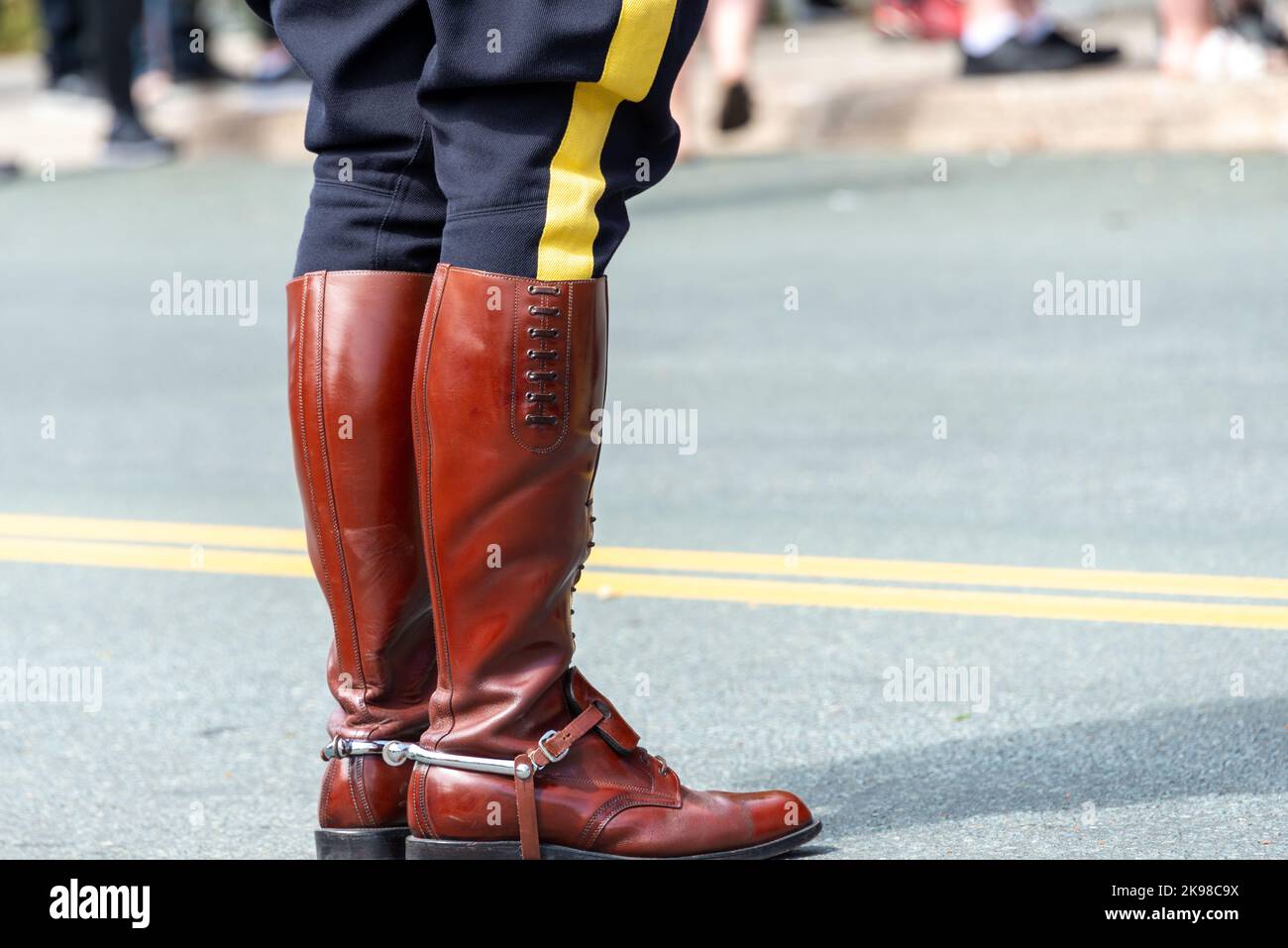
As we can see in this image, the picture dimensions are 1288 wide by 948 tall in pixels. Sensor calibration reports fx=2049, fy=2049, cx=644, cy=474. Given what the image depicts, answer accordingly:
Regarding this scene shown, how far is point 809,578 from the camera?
3230 mm

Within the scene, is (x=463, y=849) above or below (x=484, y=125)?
below

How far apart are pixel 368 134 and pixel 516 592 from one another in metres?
0.48

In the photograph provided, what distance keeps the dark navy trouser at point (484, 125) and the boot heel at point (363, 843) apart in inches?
22.5

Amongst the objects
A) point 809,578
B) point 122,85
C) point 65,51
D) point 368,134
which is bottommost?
point 809,578

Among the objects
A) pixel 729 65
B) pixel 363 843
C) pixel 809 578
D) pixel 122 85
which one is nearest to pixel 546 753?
pixel 363 843

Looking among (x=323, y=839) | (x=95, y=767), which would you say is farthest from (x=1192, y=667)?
(x=95, y=767)

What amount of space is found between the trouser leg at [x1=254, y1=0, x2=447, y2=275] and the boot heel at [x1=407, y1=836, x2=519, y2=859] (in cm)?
57

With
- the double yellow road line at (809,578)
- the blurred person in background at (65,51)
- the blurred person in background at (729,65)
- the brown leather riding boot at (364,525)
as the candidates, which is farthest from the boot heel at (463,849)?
the blurred person in background at (65,51)

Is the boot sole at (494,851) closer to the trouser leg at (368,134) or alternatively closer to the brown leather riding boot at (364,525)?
the brown leather riding boot at (364,525)

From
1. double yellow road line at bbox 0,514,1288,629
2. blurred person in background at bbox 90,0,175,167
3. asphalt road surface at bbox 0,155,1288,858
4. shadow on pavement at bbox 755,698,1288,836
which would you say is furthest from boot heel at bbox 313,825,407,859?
blurred person in background at bbox 90,0,175,167

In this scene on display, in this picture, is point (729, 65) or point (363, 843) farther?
point (729, 65)

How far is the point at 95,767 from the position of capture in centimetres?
252

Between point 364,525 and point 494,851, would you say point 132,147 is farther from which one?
point 494,851

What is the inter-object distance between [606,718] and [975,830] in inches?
17.0
